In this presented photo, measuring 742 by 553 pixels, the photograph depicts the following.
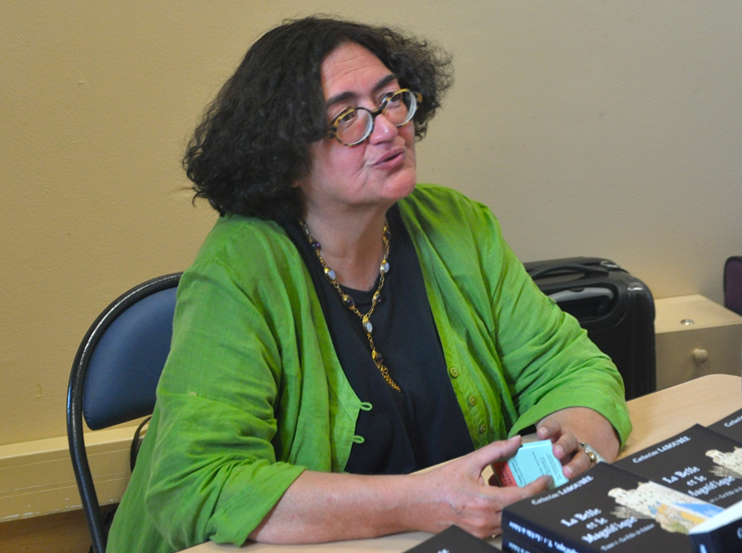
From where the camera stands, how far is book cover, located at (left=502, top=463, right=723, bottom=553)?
0.69 metres

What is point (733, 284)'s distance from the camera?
258 centimetres

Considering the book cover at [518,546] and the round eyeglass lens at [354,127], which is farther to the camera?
the round eyeglass lens at [354,127]

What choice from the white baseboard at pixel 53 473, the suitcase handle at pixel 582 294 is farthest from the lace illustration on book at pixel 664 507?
the white baseboard at pixel 53 473

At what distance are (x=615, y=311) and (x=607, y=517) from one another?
5.20ft

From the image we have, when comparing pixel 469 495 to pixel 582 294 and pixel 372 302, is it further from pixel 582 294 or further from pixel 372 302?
pixel 582 294

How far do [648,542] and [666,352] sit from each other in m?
1.88

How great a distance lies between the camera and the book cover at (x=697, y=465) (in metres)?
0.78

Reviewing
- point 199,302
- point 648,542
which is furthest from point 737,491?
point 199,302

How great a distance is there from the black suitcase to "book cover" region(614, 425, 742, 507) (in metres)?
1.30

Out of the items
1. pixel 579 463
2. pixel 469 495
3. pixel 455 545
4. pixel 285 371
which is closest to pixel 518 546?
pixel 455 545

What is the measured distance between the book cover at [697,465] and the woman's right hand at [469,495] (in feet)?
0.45

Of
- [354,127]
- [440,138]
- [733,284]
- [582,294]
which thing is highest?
[354,127]

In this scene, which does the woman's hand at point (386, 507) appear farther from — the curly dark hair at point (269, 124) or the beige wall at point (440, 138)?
the beige wall at point (440, 138)

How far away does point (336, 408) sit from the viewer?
1.22 m
